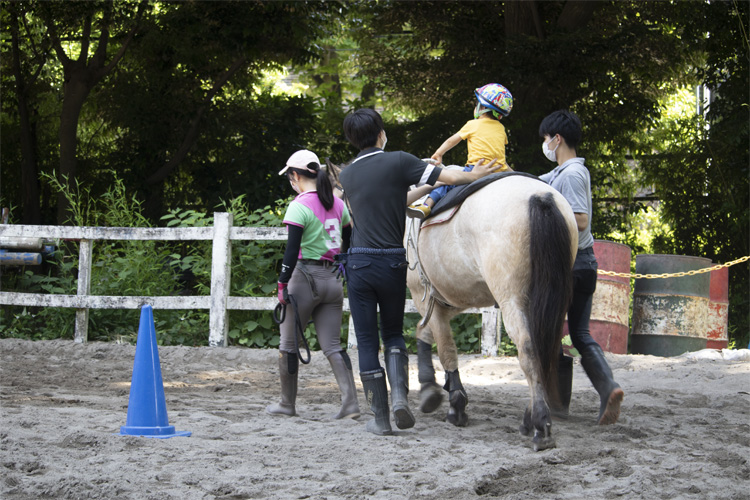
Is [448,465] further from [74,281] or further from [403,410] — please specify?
[74,281]

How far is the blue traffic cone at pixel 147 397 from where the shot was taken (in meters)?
4.11

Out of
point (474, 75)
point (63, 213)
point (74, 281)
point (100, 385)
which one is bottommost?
point (100, 385)

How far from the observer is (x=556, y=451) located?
3775mm

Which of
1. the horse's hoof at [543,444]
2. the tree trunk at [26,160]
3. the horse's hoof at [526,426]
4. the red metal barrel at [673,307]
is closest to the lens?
the horse's hoof at [543,444]

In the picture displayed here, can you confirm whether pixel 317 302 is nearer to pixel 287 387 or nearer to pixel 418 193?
pixel 287 387

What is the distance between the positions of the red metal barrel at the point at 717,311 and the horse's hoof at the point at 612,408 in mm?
4997

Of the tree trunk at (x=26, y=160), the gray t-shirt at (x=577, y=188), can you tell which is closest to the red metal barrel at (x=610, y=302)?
the gray t-shirt at (x=577, y=188)

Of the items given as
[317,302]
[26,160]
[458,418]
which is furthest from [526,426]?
[26,160]

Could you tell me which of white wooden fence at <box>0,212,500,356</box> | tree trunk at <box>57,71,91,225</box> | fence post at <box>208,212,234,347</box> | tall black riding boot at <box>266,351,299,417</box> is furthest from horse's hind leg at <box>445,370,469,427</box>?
tree trunk at <box>57,71,91,225</box>

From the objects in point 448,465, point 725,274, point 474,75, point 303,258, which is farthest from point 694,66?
point 448,465

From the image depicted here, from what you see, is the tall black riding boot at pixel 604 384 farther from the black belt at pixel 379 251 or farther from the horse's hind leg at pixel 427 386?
the black belt at pixel 379 251

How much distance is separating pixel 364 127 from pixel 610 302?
4772 millimetres

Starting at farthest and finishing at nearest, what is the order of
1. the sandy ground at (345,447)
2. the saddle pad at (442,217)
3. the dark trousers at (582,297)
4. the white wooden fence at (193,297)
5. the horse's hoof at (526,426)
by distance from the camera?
the white wooden fence at (193,297) < the dark trousers at (582,297) < the saddle pad at (442,217) < the horse's hoof at (526,426) < the sandy ground at (345,447)

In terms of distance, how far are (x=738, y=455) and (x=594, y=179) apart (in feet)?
32.2
